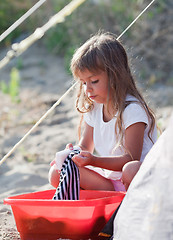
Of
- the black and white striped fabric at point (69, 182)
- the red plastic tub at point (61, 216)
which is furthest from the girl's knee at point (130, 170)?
the black and white striped fabric at point (69, 182)

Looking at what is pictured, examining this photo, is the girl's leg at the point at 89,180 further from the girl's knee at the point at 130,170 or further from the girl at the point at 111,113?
the girl's knee at the point at 130,170

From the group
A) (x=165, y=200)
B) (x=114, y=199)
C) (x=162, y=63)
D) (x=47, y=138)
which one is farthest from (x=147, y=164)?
(x=162, y=63)

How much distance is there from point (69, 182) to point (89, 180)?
21 cm

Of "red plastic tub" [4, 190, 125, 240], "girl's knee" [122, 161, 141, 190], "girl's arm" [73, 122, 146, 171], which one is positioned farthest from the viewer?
"girl's arm" [73, 122, 146, 171]

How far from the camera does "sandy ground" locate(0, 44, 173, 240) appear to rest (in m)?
2.60

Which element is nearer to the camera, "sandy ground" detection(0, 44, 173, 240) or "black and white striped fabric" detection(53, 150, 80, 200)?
"black and white striped fabric" detection(53, 150, 80, 200)

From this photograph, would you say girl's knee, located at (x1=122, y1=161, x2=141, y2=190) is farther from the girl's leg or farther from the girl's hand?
the girl's leg

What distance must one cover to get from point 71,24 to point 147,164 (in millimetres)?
4603

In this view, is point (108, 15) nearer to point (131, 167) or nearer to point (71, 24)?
point (71, 24)

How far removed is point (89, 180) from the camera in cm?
202

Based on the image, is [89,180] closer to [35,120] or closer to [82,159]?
[82,159]

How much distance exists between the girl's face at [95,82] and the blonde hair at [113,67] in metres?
0.02

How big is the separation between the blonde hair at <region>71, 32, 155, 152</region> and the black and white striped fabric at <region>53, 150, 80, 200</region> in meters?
0.24

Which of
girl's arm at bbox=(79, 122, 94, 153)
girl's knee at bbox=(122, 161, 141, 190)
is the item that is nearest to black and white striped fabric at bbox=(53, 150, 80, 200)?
girl's knee at bbox=(122, 161, 141, 190)
